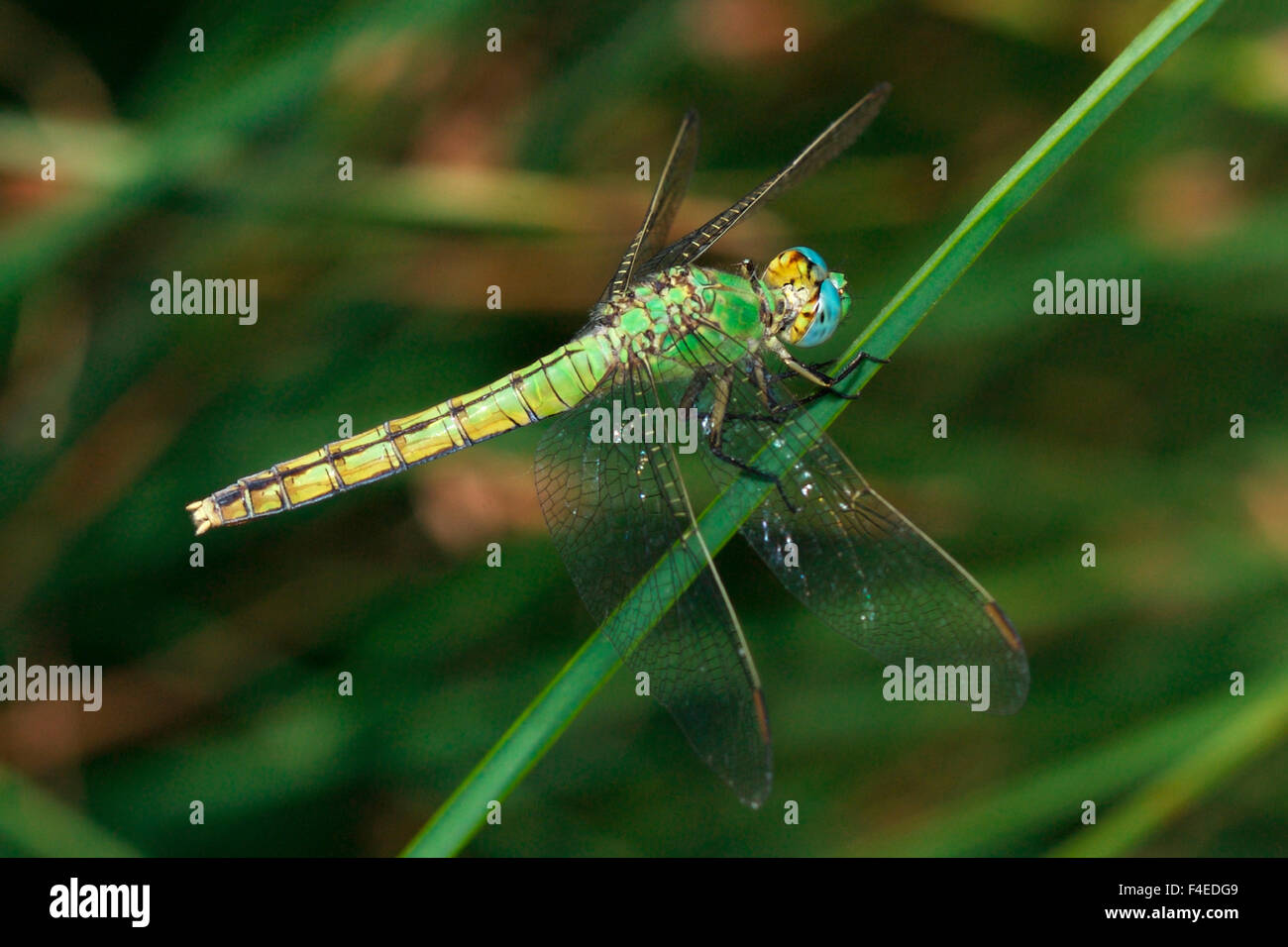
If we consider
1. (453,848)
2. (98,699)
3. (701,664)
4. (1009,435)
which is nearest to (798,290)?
(701,664)

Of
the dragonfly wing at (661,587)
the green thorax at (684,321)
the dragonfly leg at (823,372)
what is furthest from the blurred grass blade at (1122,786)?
the green thorax at (684,321)

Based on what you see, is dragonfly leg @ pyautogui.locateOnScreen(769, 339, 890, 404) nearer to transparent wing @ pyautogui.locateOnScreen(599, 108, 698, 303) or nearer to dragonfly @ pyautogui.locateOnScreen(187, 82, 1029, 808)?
dragonfly @ pyautogui.locateOnScreen(187, 82, 1029, 808)

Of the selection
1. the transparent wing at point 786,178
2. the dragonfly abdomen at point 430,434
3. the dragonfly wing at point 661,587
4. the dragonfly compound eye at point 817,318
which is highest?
the transparent wing at point 786,178

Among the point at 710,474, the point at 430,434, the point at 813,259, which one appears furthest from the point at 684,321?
the point at 430,434

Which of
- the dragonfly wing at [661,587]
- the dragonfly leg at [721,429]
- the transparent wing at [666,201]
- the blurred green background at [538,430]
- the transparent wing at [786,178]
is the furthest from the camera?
the blurred green background at [538,430]

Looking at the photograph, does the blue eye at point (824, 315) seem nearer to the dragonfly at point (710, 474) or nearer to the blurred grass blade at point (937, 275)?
the dragonfly at point (710, 474)

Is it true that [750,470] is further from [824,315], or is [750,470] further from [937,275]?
[824,315]
